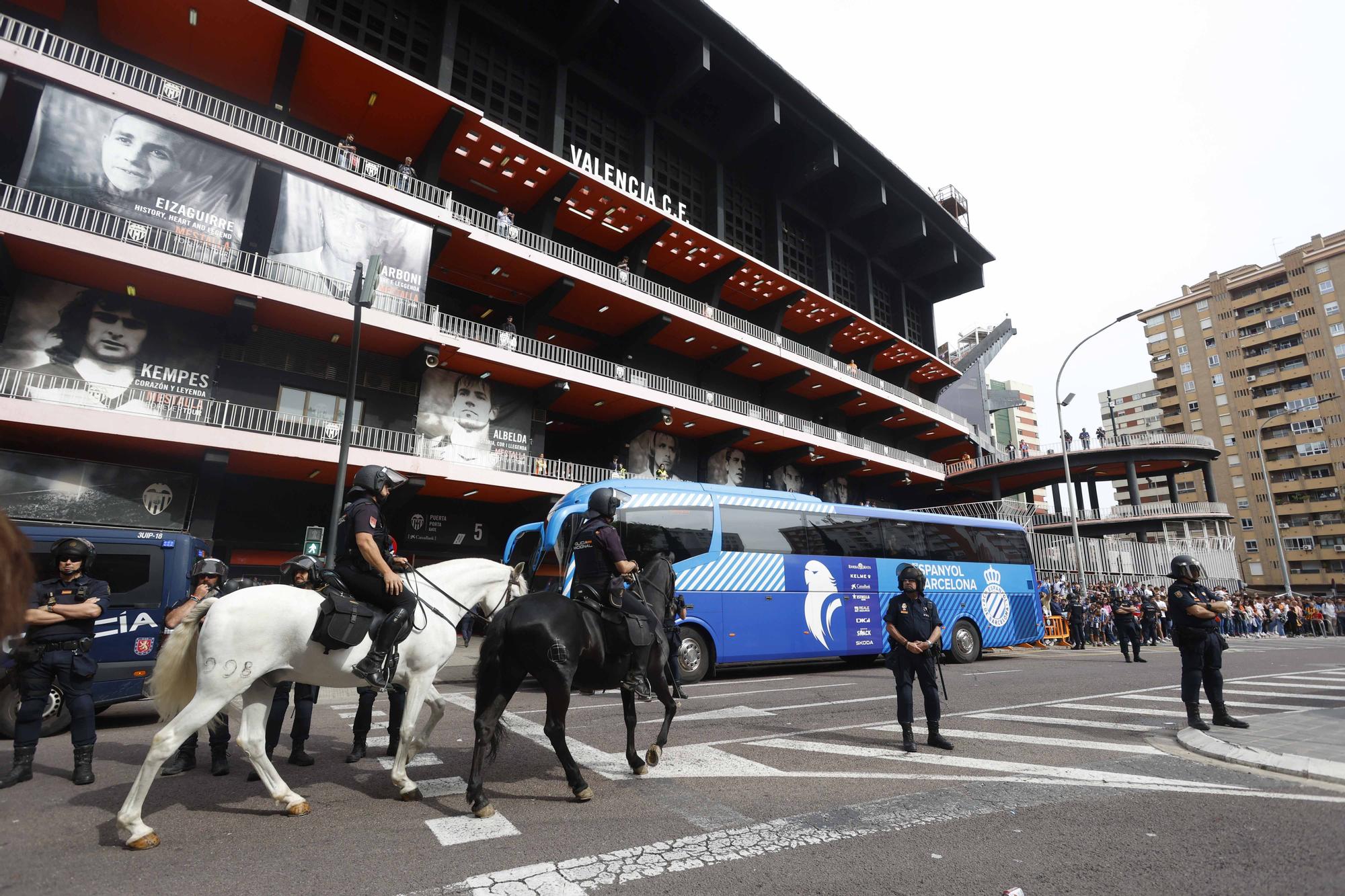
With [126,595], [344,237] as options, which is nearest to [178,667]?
[126,595]

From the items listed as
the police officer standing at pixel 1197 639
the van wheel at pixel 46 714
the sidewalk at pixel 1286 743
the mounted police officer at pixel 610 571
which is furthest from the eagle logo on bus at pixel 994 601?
the van wheel at pixel 46 714

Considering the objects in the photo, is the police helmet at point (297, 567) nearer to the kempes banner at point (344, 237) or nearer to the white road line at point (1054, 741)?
the white road line at point (1054, 741)

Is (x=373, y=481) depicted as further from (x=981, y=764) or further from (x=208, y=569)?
(x=981, y=764)

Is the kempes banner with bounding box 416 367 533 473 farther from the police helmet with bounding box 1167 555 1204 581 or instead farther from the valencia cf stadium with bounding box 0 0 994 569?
the police helmet with bounding box 1167 555 1204 581

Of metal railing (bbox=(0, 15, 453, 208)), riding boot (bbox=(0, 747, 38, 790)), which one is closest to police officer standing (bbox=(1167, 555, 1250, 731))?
riding boot (bbox=(0, 747, 38, 790))

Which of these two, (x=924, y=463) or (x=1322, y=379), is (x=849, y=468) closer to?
(x=924, y=463)

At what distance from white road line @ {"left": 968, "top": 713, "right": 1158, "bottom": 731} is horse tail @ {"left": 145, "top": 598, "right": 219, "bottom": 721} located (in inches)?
325

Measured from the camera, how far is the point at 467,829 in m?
4.04

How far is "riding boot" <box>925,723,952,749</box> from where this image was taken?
6.20 meters

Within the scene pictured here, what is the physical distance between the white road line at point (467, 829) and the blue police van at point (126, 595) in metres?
6.50

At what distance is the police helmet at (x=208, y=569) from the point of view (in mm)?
6207

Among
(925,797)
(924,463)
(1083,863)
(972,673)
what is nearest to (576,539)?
(925,797)

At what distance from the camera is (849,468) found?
35562 mm

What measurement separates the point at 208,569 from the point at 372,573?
108 inches
